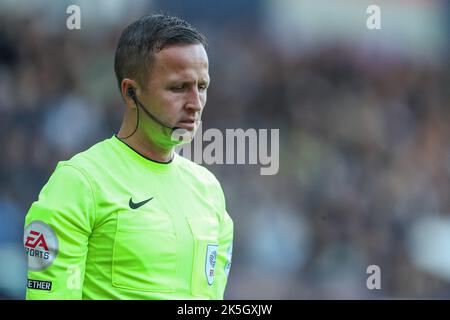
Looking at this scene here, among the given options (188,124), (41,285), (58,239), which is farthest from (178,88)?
(41,285)

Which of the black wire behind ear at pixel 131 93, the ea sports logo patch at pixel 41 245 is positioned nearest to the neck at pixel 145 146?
the black wire behind ear at pixel 131 93

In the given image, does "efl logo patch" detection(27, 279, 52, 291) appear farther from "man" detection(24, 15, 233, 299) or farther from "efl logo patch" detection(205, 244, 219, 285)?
"efl logo patch" detection(205, 244, 219, 285)

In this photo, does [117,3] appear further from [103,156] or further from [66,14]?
[103,156]

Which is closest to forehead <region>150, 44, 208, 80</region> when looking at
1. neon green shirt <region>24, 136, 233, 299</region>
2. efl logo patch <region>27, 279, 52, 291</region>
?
neon green shirt <region>24, 136, 233, 299</region>

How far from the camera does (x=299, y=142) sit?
265 inches

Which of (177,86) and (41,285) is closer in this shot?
(41,285)

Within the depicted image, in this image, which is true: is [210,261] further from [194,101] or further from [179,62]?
[179,62]

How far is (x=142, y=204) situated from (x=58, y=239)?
0.99 feet

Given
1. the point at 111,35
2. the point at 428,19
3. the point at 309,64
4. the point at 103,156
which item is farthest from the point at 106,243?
the point at 428,19

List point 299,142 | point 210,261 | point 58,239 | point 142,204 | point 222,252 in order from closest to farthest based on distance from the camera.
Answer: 1. point 58,239
2. point 142,204
3. point 210,261
4. point 222,252
5. point 299,142

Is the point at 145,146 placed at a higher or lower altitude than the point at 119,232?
higher

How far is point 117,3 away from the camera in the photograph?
6535 mm

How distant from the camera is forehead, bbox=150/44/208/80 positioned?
2516 millimetres
